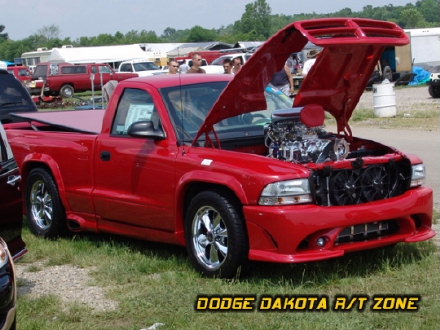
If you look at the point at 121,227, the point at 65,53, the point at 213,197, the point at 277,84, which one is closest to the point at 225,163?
the point at 213,197

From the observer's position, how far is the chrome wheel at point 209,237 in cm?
656

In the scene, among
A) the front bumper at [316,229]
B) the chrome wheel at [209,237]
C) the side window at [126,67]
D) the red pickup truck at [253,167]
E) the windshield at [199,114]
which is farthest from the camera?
the side window at [126,67]

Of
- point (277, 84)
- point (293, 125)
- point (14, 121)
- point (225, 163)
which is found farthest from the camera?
point (277, 84)

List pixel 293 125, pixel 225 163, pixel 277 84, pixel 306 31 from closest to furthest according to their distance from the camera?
pixel 306 31
pixel 225 163
pixel 293 125
pixel 277 84

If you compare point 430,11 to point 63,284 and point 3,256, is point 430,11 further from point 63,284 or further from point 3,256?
point 3,256

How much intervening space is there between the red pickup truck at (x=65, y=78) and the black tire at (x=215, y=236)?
3605 cm

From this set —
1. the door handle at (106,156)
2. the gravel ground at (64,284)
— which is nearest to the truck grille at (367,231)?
the gravel ground at (64,284)

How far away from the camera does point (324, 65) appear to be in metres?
6.86

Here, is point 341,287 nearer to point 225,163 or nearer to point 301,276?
point 301,276

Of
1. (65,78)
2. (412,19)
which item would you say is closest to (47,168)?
(65,78)

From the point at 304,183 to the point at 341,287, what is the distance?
2.71 feet

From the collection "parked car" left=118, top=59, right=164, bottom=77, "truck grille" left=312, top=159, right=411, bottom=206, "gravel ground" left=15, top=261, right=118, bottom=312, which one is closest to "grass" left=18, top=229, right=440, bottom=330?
"gravel ground" left=15, top=261, right=118, bottom=312

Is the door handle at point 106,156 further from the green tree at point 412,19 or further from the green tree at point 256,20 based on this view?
the green tree at point 256,20

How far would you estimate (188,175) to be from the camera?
6.73 meters
